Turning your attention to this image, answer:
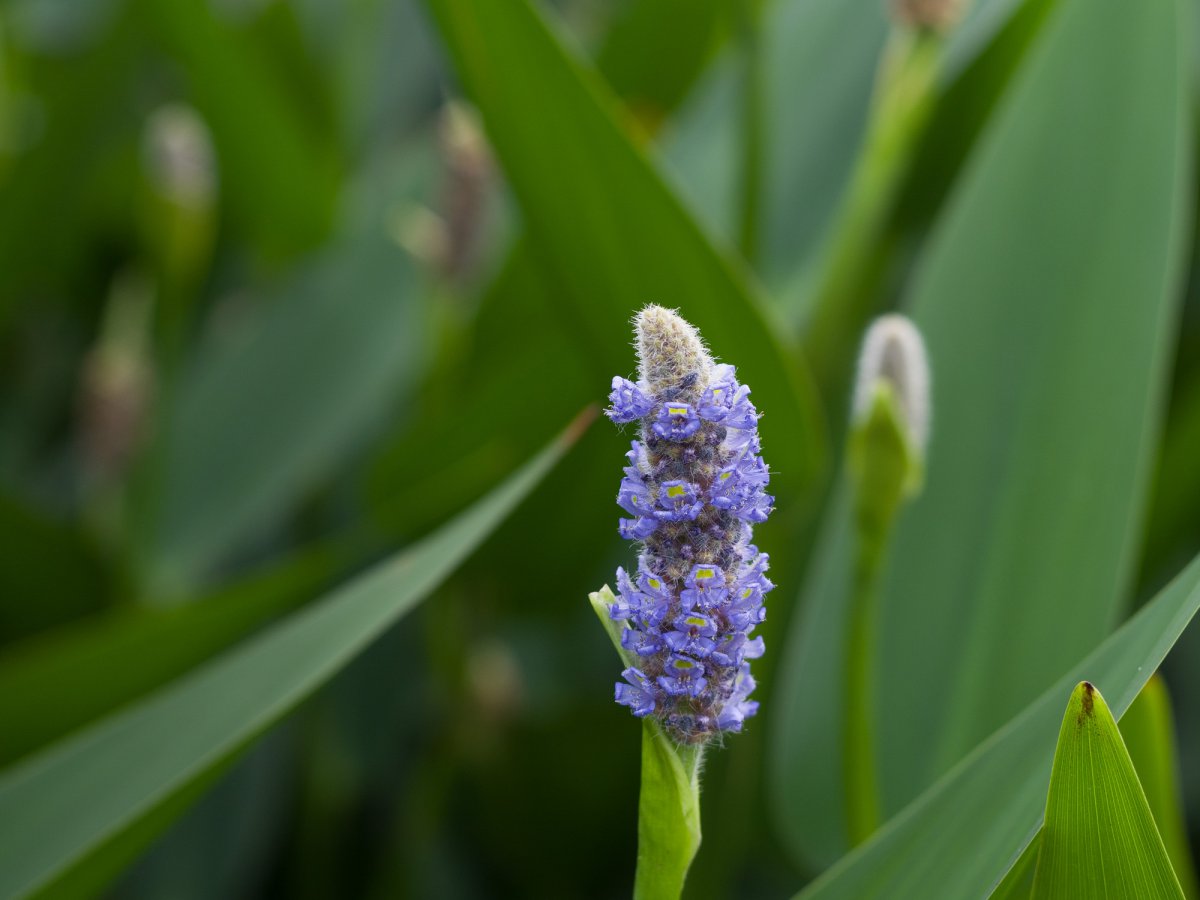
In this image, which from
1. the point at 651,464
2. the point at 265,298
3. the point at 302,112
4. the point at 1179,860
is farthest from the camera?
the point at 302,112

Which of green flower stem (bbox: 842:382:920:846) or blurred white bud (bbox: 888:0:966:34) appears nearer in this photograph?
green flower stem (bbox: 842:382:920:846)

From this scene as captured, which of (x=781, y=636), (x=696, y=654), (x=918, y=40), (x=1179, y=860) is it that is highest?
(x=918, y=40)

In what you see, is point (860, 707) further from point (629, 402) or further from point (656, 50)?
point (656, 50)

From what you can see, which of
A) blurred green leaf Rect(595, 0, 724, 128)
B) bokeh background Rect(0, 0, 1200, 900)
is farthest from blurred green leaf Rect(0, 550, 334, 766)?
→ blurred green leaf Rect(595, 0, 724, 128)

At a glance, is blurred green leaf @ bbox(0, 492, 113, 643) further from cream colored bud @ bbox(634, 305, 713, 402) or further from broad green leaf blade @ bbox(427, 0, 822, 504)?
cream colored bud @ bbox(634, 305, 713, 402)

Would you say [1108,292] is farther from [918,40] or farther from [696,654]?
[696,654]

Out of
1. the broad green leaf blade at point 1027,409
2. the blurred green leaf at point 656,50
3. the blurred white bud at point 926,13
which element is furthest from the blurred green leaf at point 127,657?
the blurred green leaf at point 656,50

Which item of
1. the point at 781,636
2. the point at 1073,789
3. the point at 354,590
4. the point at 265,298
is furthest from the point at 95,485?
the point at 1073,789
